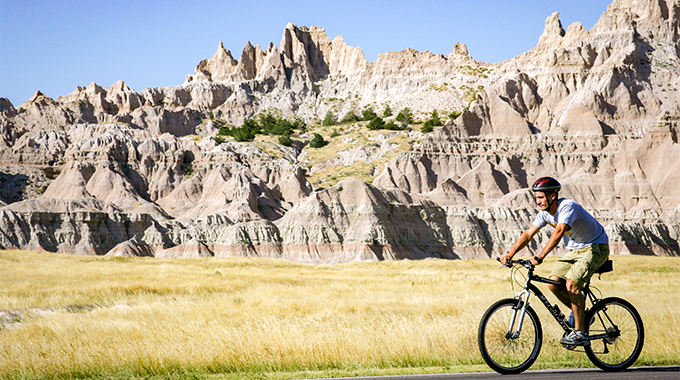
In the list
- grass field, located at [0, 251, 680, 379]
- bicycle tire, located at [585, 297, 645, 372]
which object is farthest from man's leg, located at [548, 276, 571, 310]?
grass field, located at [0, 251, 680, 379]

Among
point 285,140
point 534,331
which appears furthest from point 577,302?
point 285,140

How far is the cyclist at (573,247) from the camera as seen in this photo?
8.77m

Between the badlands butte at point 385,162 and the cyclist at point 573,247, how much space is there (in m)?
63.8

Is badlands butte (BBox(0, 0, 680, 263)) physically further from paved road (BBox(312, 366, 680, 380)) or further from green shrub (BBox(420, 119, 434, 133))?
paved road (BBox(312, 366, 680, 380))

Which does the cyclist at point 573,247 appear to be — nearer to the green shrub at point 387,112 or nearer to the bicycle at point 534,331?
the bicycle at point 534,331

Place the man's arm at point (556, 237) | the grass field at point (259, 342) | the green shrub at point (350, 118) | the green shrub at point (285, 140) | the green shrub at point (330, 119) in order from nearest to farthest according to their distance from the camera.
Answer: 1. the man's arm at point (556, 237)
2. the grass field at point (259, 342)
3. the green shrub at point (285, 140)
4. the green shrub at point (350, 118)
5. the green shrub at point (330, 119)

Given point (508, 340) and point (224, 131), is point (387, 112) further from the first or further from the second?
point (508, 340)

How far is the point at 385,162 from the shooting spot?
117875mm

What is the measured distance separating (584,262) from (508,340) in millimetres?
1612

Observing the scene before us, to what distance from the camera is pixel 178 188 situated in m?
108

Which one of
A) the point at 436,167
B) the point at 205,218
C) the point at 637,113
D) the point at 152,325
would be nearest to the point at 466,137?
the point at 436,167

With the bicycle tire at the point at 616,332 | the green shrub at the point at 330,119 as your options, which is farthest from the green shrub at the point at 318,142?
the bicycle tire at the point at 616,332

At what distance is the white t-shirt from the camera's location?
8758mm

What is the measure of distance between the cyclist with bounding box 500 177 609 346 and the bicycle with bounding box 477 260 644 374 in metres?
0.15
